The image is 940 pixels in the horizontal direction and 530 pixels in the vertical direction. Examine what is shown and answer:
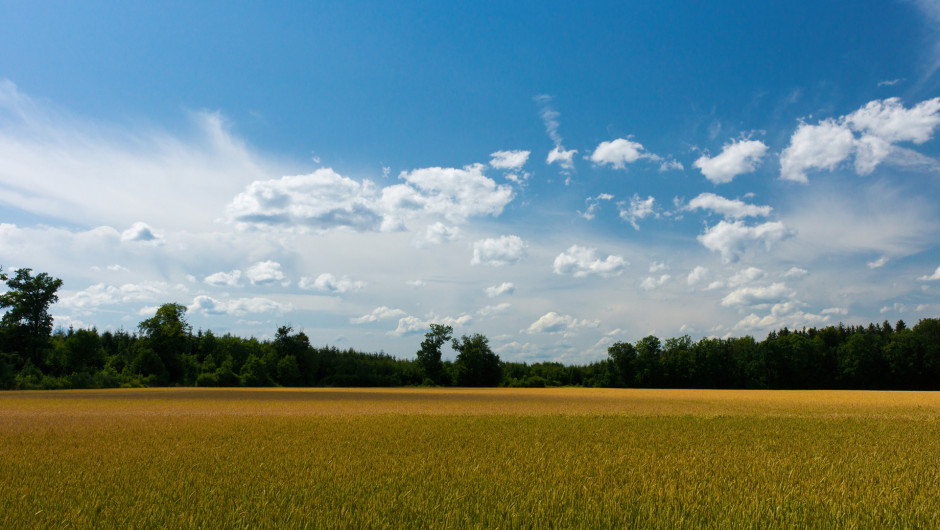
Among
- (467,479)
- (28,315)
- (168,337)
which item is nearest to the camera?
(467,479)

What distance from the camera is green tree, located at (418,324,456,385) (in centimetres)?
10150

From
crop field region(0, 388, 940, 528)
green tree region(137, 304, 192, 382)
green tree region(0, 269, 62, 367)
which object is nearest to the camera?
crop field region(0, 388, 940, 528)

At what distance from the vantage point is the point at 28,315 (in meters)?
67.9

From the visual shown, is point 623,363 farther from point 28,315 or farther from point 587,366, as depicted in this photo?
point 28,315

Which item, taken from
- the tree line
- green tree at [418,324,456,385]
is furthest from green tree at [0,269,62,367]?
green tree at [418,324,456,385]

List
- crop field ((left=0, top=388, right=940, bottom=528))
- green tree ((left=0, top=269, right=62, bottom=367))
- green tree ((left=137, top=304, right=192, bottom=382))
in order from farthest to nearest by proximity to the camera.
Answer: green tree ((left=137, top=304, right=192, bottom=382)) < green tree ((left=0, top=269, right=62, bottom=367)) < crop field ((left=0, top=388, right=940, bottom=528))

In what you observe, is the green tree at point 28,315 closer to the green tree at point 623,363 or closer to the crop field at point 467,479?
the crop field at point 467,479

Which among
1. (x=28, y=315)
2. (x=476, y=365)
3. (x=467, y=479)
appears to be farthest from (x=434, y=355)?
(x=467, y=479)

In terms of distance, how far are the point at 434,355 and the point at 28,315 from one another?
64.6 metres

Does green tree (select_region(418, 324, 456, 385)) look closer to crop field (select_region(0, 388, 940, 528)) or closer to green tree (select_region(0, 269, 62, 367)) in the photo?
green tree (select_region(0, 269, 62, 367))

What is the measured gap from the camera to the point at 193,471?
9633 millimetres

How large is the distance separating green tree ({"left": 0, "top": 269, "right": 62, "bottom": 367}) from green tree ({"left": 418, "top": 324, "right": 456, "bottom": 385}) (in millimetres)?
60126

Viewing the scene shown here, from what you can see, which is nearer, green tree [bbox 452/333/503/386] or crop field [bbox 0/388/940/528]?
crop field [bbox 0/388/940/528]

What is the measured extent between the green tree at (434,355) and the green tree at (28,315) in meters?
60.1
